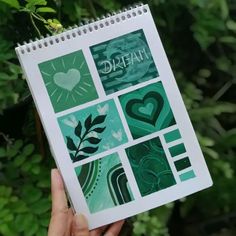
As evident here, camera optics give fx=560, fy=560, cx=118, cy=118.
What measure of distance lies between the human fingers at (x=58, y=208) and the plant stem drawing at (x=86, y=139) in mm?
36

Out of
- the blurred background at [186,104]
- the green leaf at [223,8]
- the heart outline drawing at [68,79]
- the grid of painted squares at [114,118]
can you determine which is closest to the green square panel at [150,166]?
the grid of painted squares at [114,118]

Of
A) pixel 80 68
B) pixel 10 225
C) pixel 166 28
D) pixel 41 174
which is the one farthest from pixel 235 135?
pixel 80 68

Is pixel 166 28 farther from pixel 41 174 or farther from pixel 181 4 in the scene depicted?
pixel 41 174

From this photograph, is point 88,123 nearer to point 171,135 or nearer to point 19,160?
point 171,135

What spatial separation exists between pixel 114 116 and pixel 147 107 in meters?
0.05

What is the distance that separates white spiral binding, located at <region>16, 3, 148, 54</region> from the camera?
0.70m

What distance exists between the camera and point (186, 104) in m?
1.21

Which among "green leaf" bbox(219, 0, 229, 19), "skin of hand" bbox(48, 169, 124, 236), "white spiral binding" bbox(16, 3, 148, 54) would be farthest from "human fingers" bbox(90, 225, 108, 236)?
"green leaf" bbox(219, 0, 229, 19)

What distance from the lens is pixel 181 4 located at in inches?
47.8

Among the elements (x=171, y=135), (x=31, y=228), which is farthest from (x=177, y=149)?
(x=31, y=228)

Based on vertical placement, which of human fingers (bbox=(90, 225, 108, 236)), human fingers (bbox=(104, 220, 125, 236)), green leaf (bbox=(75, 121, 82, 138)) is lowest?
human fingers (bbox=(104, 220, 125, 236))

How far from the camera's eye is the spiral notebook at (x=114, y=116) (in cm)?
72

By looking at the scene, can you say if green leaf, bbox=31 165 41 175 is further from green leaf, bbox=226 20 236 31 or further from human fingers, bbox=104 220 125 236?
green leaf, bbox=226 20 236 31

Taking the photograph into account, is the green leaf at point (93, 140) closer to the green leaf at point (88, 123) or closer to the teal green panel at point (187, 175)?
the green leaf at point (88, 123)
